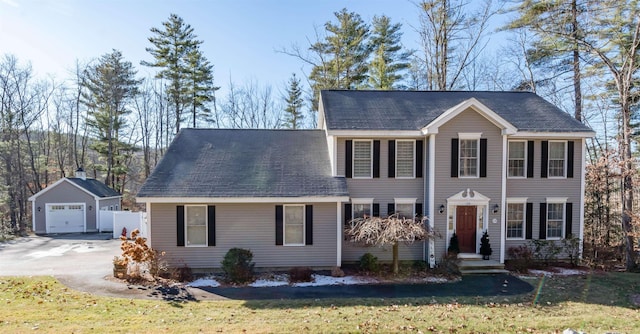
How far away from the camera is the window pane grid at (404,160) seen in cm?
1252

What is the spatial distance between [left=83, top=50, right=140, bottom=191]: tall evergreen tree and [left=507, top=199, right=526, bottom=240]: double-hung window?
29.2 metres

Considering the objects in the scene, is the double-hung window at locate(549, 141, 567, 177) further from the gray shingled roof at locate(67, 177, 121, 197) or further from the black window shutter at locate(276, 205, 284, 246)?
the gray shingled roof at locate(67, 177, 121, 197)

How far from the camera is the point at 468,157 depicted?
12195 mm

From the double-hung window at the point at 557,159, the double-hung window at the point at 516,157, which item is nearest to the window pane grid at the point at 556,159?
the double-hung window at the point at 557,159

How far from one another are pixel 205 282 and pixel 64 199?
684 inches

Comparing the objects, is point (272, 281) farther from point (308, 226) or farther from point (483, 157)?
point (483, 157)

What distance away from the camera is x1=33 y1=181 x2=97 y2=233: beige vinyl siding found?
69.2 feet

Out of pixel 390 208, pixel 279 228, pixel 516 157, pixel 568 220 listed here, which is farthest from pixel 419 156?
pixel 568 220

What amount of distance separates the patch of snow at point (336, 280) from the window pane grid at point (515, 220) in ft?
20.5

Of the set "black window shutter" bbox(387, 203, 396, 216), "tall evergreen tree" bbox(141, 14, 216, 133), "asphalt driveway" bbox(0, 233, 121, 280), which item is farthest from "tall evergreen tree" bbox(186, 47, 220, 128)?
"black window shutter" bbox(387, 203, 396, 216)

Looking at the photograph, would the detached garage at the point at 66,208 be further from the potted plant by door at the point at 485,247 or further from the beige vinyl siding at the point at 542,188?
the beige vinyl siding at the point at 542,188

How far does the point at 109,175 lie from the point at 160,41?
12.7 meters

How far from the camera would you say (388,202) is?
40.7 ft

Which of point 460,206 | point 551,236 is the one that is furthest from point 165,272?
point 551,236
